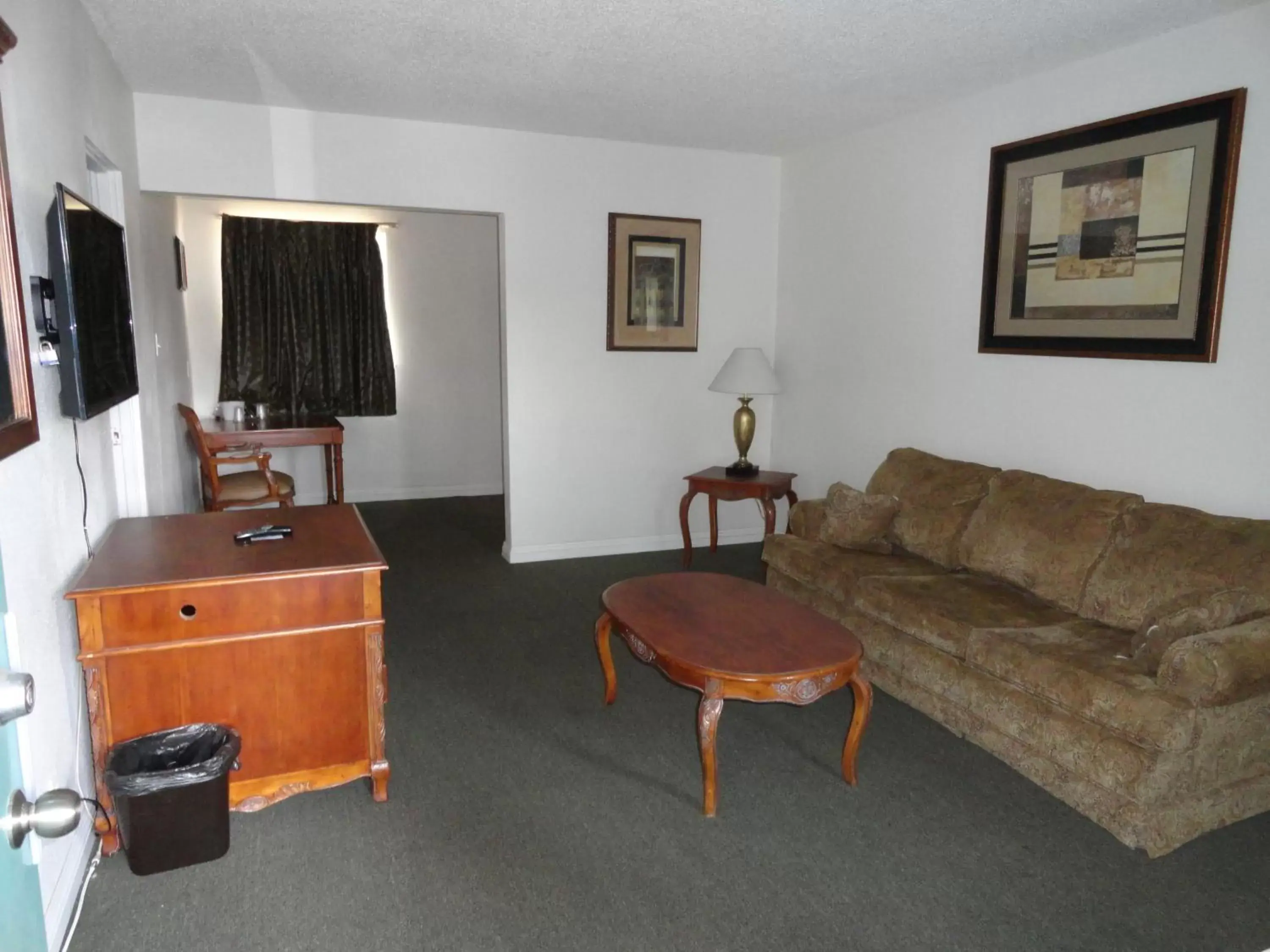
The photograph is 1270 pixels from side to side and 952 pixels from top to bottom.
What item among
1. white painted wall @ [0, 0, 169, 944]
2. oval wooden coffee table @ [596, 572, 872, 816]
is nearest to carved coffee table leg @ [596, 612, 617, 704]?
oval wooden coffee table @ [596, 572, 872, 816]

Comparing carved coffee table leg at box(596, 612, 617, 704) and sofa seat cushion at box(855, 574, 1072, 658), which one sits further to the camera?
carved coffee table leg at box(596, 612, 617, 704)

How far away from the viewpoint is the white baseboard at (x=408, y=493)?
6.32 meters

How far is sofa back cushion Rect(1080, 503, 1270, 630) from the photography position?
8.01 ft

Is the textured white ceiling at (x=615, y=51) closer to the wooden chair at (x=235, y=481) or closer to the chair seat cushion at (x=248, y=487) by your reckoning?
the wooden chair at (x=235, y=481)

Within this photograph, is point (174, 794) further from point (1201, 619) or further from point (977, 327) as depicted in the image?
point (977, 327)

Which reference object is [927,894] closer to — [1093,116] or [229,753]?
[229,753]

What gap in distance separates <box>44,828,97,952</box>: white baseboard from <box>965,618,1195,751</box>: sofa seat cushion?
8.27 feet

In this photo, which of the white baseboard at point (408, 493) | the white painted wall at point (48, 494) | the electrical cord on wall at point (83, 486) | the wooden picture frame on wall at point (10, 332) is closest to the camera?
the wooden picture frame on wall at point (10, 332)

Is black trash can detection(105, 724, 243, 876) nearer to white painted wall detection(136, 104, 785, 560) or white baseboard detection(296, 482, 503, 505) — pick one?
white painted wall detection(136, 104, 785, 560)

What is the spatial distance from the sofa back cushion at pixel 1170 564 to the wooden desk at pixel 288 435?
4251mm

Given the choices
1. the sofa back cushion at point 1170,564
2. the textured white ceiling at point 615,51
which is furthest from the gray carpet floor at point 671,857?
the textured white ceiling at point 615,51

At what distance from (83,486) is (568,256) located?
9.66ft

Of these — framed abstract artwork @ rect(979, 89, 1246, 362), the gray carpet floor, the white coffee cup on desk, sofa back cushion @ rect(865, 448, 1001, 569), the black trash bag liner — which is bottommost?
the gray carpet floor

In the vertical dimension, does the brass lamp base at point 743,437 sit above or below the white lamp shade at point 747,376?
below
